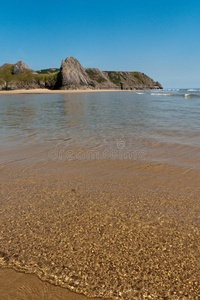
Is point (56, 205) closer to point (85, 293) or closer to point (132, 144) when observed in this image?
point (85, 293)

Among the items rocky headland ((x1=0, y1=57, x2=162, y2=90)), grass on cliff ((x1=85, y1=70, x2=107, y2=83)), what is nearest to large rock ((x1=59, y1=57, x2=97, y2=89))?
rocky headland ((x1=0, y1=57, x2=162, y2=90))

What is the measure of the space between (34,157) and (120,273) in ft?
12.7

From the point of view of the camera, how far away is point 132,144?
19.9 feet

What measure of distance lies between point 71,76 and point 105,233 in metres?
102

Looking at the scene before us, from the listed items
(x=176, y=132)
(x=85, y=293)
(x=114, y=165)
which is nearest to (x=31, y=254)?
(x=85, y=293)

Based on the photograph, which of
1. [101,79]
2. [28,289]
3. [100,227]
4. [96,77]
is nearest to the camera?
[28,289]

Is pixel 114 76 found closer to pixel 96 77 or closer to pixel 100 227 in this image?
pixel 96 77

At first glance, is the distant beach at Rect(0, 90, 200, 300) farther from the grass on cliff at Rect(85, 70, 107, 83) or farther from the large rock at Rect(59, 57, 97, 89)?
the grass on cliff at Rect(85, 70, 107, 83)

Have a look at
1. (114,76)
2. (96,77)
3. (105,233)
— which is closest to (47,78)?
(96,77)

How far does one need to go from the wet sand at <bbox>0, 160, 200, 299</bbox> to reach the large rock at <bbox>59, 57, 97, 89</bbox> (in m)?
98.1

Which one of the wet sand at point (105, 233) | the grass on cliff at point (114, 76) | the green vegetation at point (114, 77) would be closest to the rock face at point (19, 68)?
the green vegetation at point (114, 77)

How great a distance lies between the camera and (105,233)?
2.07m

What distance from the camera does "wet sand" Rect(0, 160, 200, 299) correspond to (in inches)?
60.5

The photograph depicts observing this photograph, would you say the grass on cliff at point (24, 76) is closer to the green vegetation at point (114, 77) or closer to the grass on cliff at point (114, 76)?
the green vegetation at point (114, 77)
